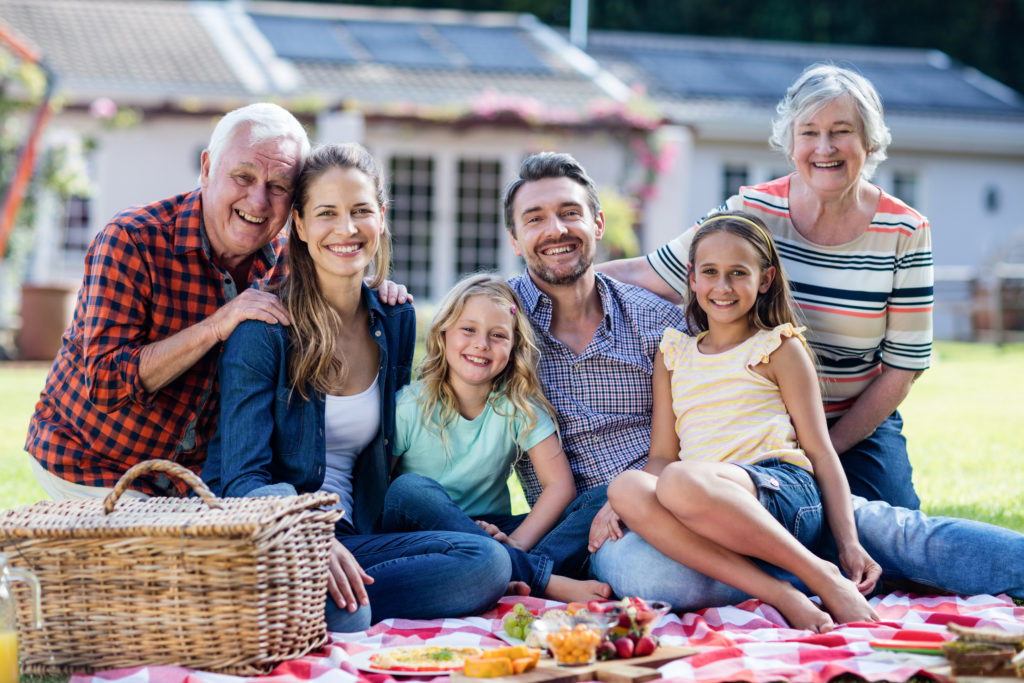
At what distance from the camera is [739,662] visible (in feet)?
9.16

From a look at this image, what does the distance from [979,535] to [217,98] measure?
40.7 feet

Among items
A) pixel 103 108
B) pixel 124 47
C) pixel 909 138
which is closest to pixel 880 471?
pixel 103 108

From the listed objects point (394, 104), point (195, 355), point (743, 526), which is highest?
point (394, 104)

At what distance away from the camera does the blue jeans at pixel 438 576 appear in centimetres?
332

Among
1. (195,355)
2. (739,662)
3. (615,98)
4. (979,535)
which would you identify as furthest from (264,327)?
(615,98)

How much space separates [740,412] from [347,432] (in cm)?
124

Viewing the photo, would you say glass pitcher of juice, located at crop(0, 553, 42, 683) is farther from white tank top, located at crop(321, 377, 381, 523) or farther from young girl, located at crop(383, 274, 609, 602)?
young girl, located at crop(383, 274, 609, 602)

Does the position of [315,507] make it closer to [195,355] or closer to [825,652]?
[195,355]

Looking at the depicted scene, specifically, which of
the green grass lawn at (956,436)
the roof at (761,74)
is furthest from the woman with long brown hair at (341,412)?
the roof at (761,74)

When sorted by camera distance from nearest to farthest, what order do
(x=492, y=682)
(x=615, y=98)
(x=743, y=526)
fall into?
(x=492, y=682), (x=743, y=526), (x=615, y=98)

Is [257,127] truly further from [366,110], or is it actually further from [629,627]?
[366,110]

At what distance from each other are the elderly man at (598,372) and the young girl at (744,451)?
131 millimetres

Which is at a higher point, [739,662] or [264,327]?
[264,327]

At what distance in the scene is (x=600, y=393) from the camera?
12.8 feet
